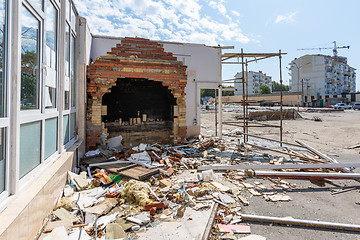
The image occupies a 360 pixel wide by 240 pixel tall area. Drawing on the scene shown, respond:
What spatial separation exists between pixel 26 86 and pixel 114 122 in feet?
17.8

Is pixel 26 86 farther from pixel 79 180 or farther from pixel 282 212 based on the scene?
pixel 282 212

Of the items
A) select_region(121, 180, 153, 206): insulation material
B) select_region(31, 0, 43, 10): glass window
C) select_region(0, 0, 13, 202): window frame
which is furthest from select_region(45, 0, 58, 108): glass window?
select_region(121, 180, 153, 206): insulation material

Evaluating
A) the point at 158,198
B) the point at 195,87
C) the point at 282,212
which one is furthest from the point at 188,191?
the point at 195,87

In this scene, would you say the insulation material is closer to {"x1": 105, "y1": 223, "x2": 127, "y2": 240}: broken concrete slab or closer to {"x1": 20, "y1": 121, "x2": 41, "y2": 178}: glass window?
{"x1": 105, "y1": 223, "x2": 127, "y2": 240}: broken concrete slab

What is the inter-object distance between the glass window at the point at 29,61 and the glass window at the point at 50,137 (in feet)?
1.88

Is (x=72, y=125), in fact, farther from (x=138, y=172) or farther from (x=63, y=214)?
(x=63, y=214)

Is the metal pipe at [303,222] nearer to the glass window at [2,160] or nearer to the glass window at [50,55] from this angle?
the glass window at [2,160]

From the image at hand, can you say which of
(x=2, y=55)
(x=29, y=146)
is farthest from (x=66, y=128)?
(x=2, y=55)

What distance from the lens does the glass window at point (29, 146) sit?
271 cm

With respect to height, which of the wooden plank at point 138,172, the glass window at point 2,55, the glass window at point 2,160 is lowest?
the wooden plank at point 138,172

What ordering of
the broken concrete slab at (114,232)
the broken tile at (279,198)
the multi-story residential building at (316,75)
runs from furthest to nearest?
the multi-story residential building at (316,75) < the broken tile at (279,198) < the broken concrete slab at (114,232)

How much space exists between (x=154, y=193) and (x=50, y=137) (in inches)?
89.1

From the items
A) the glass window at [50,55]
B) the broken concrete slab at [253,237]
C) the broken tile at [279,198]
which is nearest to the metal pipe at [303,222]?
the broken concrete slab at [253,237]

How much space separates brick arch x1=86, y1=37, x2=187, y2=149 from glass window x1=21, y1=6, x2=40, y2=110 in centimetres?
393
